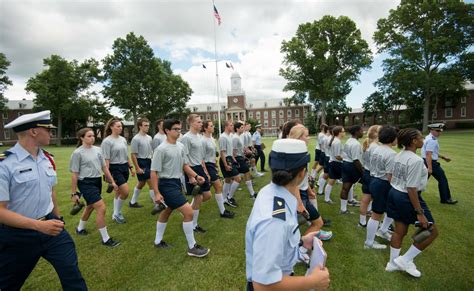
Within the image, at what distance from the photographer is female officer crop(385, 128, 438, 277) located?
12.4 feet

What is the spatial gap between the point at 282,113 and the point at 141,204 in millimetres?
87443

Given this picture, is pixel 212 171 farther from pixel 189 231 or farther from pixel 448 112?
pixel 448 112

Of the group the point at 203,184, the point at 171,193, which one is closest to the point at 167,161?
the point at 171,193

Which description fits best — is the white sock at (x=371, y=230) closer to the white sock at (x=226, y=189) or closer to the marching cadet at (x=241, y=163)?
the white sock at (x=226, y=189)

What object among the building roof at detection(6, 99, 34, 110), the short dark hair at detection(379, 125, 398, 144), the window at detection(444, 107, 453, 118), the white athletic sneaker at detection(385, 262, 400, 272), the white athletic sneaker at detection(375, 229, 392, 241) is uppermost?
the building roof at detection(6, 99, 34, 110)

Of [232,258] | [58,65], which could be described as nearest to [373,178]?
[232,258]

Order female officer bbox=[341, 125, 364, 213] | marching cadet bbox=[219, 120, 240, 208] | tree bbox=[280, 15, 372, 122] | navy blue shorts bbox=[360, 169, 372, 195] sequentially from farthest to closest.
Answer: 1. tree bbox=[280, 15, 372, 122]
2. marching cadet bbox=[219, 120, 240, 208]
3. female officer bbox=[341, 125, 364, 213]
4. navy blue shorts bbox=[360, 169, 372, 195]

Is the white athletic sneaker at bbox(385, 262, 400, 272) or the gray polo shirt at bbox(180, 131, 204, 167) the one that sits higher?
the gray polo shirt at bbox(180, 131, 204, 167)

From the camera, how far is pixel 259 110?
94125mm

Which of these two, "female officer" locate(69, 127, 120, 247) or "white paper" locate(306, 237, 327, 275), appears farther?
"female officer" locate(69, 127, 120, 247)

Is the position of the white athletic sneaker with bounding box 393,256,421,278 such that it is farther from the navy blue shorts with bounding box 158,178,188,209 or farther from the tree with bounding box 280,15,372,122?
the tree with bounding box 280,15,372,122

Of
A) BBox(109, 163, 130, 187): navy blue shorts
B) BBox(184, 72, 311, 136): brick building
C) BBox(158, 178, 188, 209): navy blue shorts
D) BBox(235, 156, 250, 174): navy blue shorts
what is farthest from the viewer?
BBox(184, 72, 311, 136): brick building

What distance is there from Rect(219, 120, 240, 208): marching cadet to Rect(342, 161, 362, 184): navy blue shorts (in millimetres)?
3285

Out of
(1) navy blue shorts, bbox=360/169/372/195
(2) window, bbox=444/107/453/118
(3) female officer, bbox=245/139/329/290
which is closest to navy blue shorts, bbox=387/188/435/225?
(1) navy blue shorts, bbox=360/169/372/195
